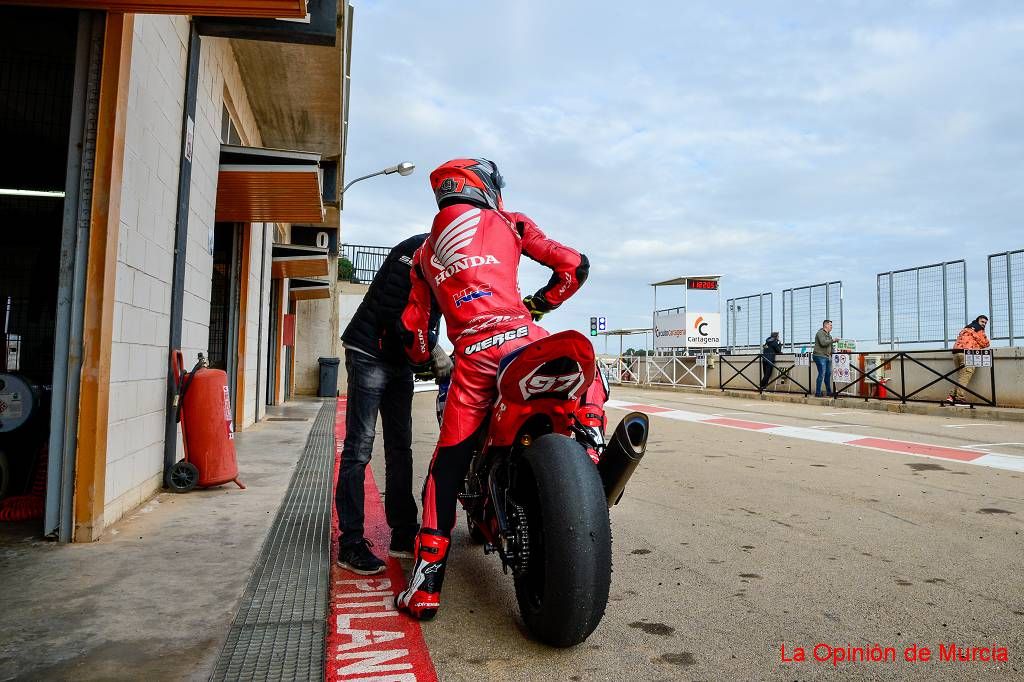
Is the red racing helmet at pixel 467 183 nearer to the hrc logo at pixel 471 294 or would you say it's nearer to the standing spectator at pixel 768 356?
the hrc logo at pixel 471 294

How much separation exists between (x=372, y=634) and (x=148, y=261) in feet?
10.3

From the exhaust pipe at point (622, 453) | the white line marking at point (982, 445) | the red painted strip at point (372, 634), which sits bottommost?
the red painted strip at point (372, 634)

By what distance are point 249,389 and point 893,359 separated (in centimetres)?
1427

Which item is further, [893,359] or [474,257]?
[893,359]

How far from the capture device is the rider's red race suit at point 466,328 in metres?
2.58

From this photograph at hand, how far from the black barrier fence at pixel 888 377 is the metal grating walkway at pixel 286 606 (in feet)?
46.3

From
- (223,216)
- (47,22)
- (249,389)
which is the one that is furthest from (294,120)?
(47,22)

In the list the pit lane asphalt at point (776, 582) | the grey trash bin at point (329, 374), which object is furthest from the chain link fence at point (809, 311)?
the pit lane asphalt at point (776, 582)

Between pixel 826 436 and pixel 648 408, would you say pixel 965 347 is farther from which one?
pixel 826 436

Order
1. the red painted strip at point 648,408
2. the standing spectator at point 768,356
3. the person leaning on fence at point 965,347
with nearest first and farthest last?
the red painted strip at point 648,408, the person leaning on fence at point 965,347, the standing spectator at point 768,356

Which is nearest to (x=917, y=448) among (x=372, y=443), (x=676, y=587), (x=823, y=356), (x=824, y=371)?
(x=676, y=587)

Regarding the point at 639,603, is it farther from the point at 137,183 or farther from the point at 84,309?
the point at 137,183

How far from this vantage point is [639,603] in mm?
2869

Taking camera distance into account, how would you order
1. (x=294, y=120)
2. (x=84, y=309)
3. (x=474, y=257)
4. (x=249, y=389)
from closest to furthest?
(x=474, y=257), (x=84, y=309), (x=249, y=389), (x=294, y=120)
